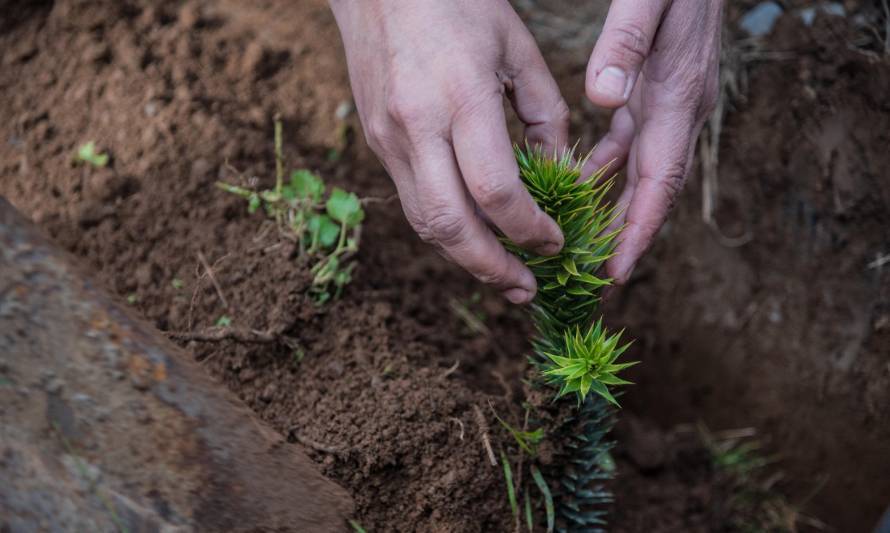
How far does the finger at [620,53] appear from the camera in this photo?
74.2 inches

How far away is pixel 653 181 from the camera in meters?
2.06

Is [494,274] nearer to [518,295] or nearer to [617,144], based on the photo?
[518,295]

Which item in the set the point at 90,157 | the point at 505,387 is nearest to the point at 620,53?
the point at 505,387

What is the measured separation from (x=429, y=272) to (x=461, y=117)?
3.76ft

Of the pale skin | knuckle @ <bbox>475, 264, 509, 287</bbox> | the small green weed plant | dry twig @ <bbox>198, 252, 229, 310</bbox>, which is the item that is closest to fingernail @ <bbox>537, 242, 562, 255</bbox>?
the pale skin

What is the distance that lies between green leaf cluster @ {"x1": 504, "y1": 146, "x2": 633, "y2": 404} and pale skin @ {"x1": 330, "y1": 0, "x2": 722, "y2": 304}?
71 mm

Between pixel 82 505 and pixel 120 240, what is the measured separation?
3.56 feet

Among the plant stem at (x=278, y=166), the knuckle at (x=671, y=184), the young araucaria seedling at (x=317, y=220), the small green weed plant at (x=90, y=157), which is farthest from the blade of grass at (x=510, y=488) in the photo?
the small green weed plant at (x=90, y=157)

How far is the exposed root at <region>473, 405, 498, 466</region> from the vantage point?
2.02 m

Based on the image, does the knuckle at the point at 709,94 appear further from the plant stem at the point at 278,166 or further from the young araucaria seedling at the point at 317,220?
the plant stem at the point at 278,166

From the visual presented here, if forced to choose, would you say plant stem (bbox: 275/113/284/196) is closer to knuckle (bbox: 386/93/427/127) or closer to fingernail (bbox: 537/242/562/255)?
knuckle (bbox: 386/93/427/127)

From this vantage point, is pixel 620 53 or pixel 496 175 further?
pixel 620 53

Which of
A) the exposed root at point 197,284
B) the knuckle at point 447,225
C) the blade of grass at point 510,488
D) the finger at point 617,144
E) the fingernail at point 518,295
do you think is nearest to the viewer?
the knuckle at point 447,225

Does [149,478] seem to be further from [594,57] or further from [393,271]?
[594,57]
